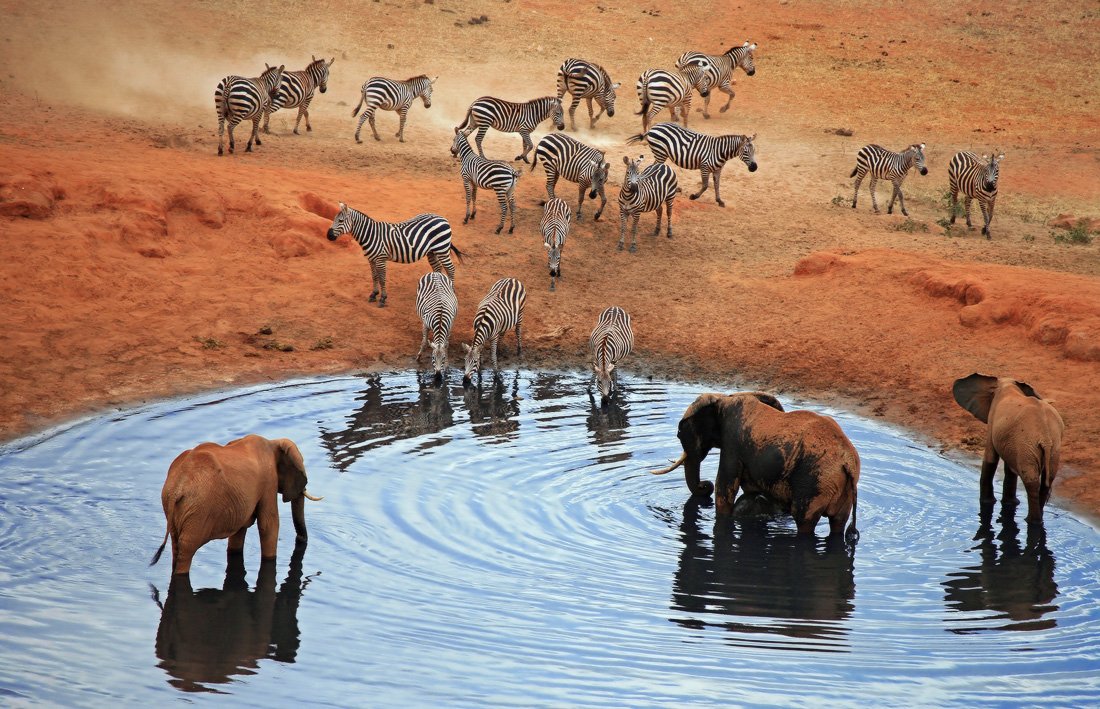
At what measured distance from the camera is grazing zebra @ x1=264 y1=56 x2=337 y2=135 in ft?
81.5

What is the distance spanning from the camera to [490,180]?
19.9m

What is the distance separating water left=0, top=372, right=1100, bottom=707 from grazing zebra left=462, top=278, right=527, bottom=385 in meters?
2.45

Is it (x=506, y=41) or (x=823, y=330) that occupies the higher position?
(x=506, y=41)

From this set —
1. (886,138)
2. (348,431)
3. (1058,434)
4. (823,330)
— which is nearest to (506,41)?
(886,138)

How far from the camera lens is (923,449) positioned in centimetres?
1322

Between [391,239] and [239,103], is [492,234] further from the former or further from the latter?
[239,103]

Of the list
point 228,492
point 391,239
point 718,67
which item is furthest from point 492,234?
point 718,67

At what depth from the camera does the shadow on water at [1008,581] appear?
9.19m

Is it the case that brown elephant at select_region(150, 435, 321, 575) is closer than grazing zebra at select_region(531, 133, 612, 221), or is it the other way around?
brown elephant at select_region(150, 435, 321, 575)

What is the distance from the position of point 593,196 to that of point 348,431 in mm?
9138

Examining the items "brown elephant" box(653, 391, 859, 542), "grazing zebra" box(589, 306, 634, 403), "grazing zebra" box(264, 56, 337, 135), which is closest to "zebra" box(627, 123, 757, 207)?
"grazing zebra" box(264, 56, 337, 135)

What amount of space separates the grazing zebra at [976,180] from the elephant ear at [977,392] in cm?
1076

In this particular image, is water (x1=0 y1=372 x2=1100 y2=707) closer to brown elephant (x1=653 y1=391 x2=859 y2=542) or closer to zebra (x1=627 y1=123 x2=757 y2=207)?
brown elephant (x1=653 y1=391 x2=859 y2=542)

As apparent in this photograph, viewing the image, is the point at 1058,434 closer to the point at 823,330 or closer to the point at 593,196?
the point at 823,330
